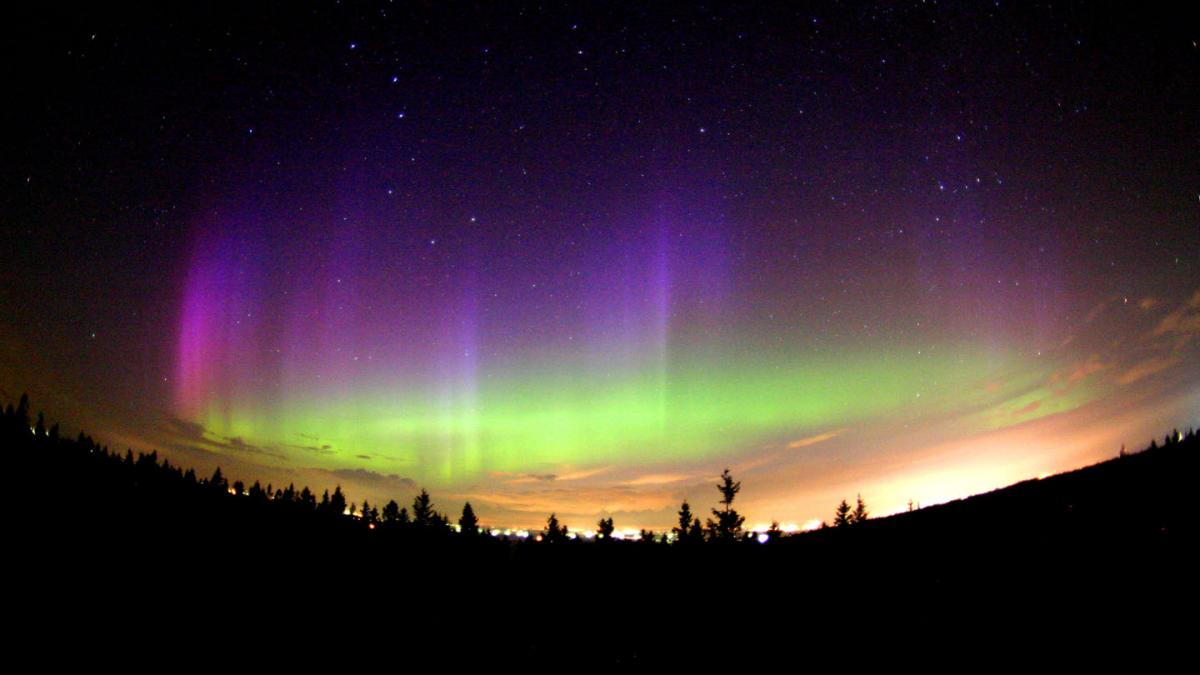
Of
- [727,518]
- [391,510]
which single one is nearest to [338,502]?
[391,510]

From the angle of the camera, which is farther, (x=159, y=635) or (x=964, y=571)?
(x=159, y=635)

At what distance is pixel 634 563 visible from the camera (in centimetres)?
2845

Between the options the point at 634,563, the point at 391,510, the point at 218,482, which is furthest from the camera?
the point at 391,510

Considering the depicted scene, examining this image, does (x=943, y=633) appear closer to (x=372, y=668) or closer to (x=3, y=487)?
(x=372, y=668)

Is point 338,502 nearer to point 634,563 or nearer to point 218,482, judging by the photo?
point 218,482

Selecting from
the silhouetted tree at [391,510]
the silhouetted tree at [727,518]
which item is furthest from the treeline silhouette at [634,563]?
the silhouetted tree at [391,510]

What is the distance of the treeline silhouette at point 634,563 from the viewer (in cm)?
1388

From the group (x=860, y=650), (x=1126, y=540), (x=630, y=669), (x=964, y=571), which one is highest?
(x=1126, y=540)

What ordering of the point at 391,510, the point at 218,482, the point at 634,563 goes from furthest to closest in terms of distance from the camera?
the point at 391,510
the point at 218,482
the point at 634,563

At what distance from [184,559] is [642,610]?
142ft

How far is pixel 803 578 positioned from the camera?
18875 mm

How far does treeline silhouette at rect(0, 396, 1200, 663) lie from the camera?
1388cm

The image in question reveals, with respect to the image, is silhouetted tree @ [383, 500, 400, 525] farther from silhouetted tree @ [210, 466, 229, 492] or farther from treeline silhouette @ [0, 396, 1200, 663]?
treeline silhouette @ [0, 396, 1200, 663]

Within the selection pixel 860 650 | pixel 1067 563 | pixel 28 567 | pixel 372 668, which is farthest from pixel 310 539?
pixel 1067 563
